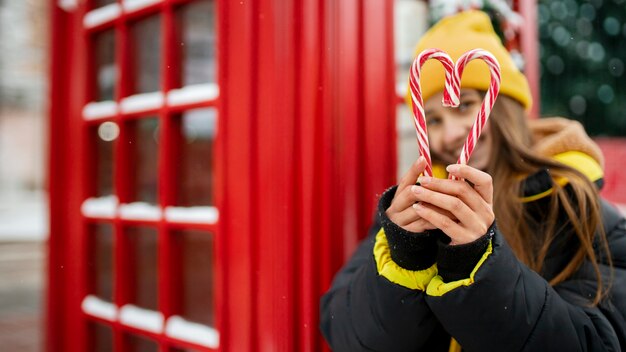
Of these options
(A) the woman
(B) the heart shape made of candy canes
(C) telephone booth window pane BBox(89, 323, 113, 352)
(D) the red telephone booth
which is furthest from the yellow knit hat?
(C) telephone booth window pane BBox(89, 323, 113, 352)

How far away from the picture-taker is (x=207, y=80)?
1.68m

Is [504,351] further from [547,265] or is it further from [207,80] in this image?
[207,80]

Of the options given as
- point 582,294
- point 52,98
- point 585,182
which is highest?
point 52,98

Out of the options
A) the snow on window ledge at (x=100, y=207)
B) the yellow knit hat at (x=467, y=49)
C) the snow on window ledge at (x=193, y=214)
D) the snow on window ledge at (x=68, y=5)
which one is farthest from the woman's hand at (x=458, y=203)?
the snow on window ledge at (x=68, y=5)

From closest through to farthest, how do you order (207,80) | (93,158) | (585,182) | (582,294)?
(582,294) → (585,182) → (207,80) → (93,158)

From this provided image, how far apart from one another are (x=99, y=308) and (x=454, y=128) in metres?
1.49

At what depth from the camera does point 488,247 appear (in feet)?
3.20

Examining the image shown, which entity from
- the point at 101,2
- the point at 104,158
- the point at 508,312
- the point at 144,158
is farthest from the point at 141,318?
the point at 508,312

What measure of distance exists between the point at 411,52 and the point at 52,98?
1467 mm

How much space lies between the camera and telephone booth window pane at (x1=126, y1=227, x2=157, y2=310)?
75.8 inches

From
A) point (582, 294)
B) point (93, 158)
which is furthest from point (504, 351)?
point (93, 158)

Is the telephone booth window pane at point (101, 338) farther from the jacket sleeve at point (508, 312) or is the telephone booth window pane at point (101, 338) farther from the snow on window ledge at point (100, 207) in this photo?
the jacket sleeve at point (508, 312)

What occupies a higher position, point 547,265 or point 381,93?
point 381,93

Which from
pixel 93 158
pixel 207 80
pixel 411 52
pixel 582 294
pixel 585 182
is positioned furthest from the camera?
pixel 93 158
